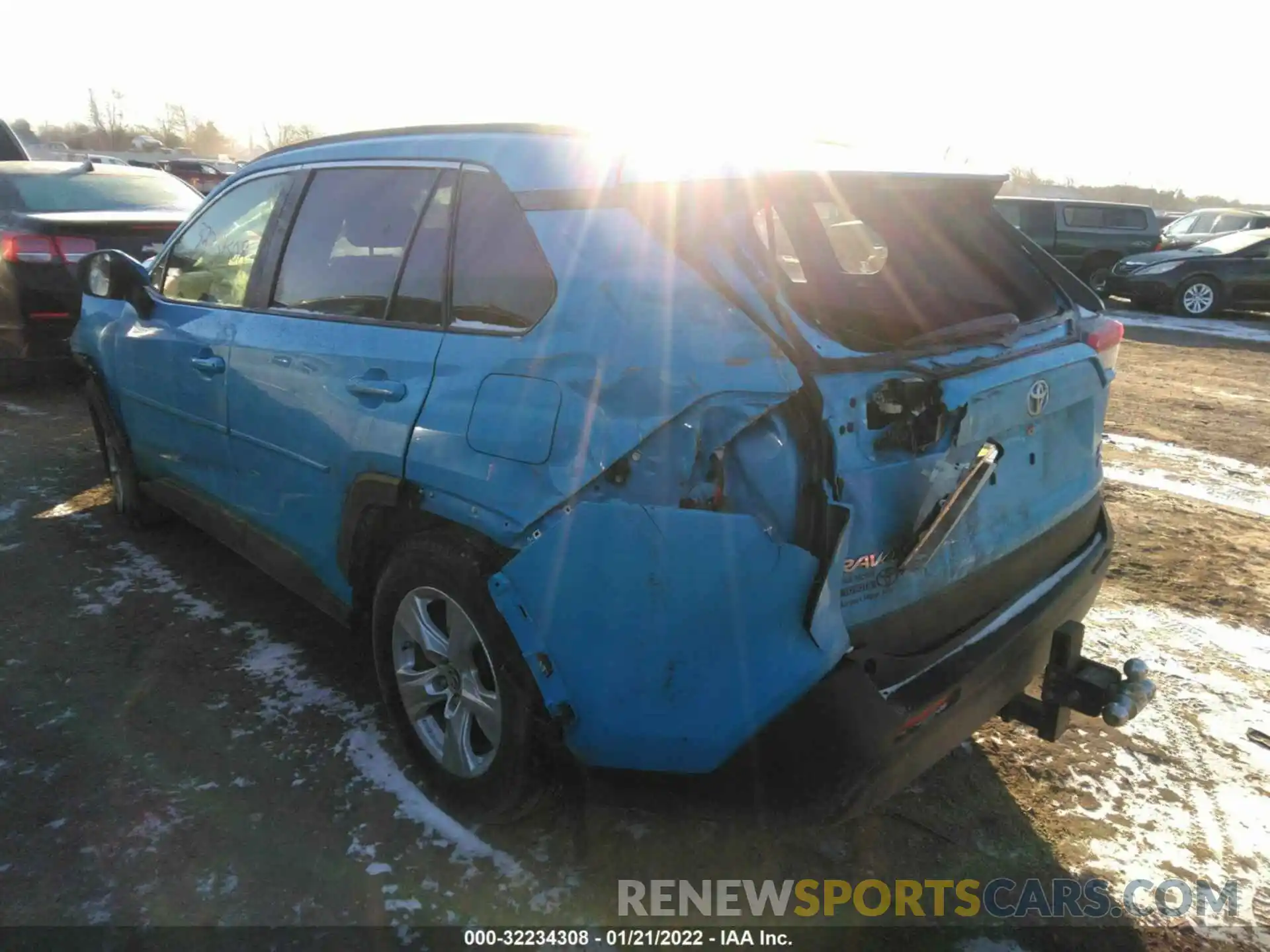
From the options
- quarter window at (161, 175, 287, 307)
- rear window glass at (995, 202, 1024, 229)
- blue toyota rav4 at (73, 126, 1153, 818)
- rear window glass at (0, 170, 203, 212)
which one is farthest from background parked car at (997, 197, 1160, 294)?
quarter window at (161, 175, 287, 307)

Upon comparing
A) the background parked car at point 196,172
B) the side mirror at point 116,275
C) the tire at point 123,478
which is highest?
the background parked car at point 196,172

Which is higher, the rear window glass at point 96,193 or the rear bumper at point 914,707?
the rear window glass at point 96,193

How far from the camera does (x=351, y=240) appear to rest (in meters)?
2.88

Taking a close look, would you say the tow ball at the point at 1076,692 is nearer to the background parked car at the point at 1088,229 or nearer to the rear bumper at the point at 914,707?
the rear bumper at the point at 914,707

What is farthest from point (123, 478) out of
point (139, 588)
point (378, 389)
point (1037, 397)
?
point (1037, 397)

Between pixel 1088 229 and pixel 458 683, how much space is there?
55.9 ft

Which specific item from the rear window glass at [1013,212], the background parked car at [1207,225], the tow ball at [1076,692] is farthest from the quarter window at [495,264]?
the background parked car at [1207,225]

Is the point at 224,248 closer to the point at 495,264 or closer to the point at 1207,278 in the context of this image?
the point at 495,264

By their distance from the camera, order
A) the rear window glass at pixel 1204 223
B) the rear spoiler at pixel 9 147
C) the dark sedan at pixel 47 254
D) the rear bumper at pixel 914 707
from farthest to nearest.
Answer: the rear window glass at pixel 1204 223 → the rear spoiler at pixel 9 147 → the dark sedan at pixel 47 254 → the rear bumper at pixel 914 707

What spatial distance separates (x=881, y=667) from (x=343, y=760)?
5.58 ft

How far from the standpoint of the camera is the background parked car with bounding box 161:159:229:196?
23250 millimetres

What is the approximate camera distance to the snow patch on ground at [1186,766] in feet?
7.80

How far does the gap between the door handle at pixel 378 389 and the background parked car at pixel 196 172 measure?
23.6 meters

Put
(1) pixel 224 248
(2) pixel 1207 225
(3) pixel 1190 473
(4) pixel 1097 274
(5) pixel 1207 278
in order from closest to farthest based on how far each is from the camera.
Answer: (1) pixel 224 248, (3) pixel 1190 473, (5) pixel 1207 278, (4) pixel 1097 274, (2) pixel 1207 225
